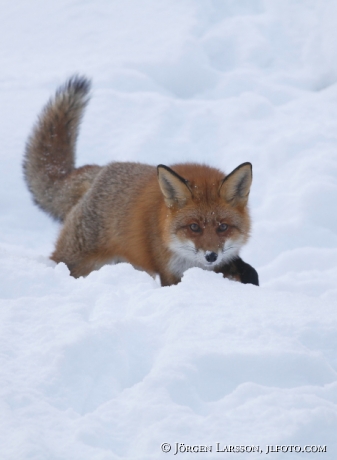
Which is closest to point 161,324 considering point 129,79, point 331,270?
point 331,270

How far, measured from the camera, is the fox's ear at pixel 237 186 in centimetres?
419

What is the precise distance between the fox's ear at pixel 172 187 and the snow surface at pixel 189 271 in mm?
903

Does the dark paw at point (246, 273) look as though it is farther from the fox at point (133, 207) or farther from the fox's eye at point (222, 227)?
the fox's eye at point (222, 227)

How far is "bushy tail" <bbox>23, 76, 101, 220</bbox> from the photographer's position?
227 inches

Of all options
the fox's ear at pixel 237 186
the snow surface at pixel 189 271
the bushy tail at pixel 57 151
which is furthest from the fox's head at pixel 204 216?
the bushy tail at pixel 57 151

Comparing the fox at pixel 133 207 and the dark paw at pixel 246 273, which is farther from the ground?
the fox at pixel 133 207

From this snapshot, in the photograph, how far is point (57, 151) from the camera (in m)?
5.91

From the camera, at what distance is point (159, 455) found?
1.99m

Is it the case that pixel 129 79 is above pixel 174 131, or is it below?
above

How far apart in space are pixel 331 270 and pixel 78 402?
140 inches

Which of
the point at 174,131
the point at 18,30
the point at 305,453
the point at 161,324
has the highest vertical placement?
the point at 18,30

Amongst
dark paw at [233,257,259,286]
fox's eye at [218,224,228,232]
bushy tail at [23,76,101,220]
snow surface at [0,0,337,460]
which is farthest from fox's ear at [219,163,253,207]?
bushy tail at [23,76,101,220]

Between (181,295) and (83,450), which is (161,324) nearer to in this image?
(181,295)

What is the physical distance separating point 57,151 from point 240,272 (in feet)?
8.14
